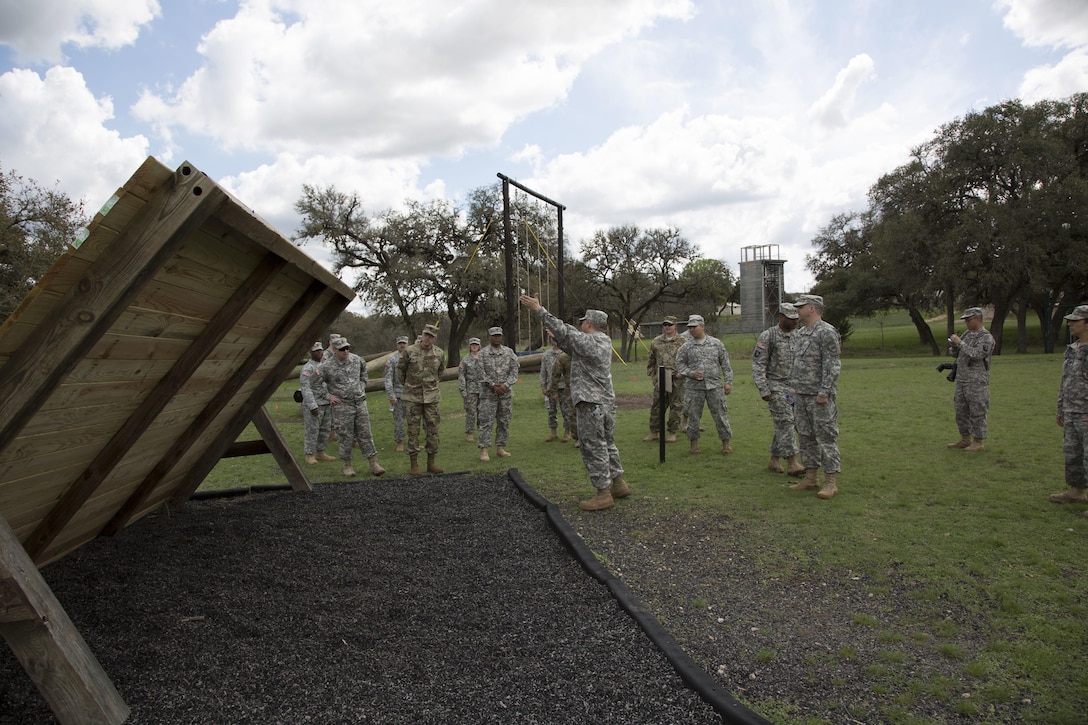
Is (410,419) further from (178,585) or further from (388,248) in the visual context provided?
(388,248)

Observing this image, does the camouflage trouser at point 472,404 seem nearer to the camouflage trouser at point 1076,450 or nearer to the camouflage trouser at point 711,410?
the camouflage trouser at point 711,410

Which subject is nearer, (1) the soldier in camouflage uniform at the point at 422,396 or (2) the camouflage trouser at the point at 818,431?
(2) the camouflage trouser at the point at 818,431

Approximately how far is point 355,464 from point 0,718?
6969mm

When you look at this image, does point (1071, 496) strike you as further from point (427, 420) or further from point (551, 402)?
point (551, 402)

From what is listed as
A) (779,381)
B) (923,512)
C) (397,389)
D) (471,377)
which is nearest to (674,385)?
(779,381)

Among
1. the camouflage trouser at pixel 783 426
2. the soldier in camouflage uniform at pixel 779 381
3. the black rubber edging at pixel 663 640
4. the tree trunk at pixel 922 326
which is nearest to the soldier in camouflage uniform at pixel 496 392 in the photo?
the soldier in camouflage uniform at pixel 779 381

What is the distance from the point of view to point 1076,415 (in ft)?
20.5

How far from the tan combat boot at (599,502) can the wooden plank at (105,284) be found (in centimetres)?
493

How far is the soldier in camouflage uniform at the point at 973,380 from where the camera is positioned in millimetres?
8828

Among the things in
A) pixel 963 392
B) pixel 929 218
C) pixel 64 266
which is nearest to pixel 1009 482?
pixel 963 392

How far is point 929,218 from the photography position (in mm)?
31734

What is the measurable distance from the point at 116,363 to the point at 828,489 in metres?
6.34

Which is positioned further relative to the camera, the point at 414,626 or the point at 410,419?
the point at 410,419

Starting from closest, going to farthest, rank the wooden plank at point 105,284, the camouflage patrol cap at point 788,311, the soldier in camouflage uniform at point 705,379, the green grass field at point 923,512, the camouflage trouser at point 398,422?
the wooden plank at point 105,284
the green grass field at point 923,512
the camouflage patrol cap at point 788,311
the soldier in camouflage uniform at point 705,379
the camouflage trouser at point 398,422
